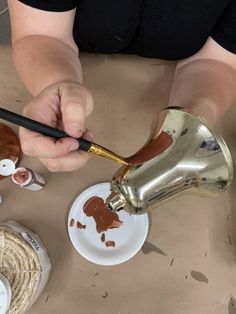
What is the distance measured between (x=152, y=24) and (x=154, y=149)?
224 mm

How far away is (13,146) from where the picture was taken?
0.66m

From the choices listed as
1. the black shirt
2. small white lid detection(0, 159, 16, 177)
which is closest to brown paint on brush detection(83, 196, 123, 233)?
small white lid detection(0, 159, 16, 177)

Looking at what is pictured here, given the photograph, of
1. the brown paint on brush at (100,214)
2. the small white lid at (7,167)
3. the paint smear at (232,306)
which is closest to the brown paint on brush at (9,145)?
the small white lid at (7,167)

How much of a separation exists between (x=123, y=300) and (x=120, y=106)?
28 centimetres

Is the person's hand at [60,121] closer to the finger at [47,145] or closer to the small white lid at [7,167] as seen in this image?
the finger at [47,145]

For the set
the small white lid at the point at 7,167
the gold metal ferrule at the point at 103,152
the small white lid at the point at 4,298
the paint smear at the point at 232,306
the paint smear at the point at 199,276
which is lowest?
the small white lid at the point at 4,298

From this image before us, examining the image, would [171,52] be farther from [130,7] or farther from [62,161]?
[62,161]

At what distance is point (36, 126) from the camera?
448mm

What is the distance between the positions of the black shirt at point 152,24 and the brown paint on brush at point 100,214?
23cm

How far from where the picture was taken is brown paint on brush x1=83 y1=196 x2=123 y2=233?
634mm

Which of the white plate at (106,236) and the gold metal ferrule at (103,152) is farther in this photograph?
the white plate at (106,236)

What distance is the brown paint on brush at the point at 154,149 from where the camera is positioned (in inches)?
18.8

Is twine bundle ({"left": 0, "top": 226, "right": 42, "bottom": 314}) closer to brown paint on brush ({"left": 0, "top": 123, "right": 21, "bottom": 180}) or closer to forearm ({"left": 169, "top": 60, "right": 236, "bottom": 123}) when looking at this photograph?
brown paint on brush ({"left": 0, "top": 123, "right": 21, "bottom": 180})

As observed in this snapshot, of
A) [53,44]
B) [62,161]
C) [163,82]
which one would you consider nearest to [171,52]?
[163,82]
